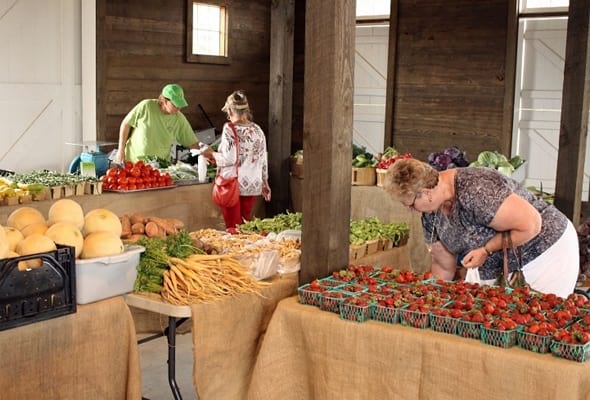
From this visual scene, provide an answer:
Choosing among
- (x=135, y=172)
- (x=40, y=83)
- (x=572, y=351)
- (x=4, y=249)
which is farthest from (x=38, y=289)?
(x=40, y=83)

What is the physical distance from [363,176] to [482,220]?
3752mm

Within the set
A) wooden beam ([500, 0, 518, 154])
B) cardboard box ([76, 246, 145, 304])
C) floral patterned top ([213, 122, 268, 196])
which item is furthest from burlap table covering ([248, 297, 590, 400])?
wooden beam ([500, 0, 518, 154])

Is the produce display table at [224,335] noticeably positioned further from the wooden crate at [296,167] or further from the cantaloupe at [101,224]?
the wooden crate at [296,167]

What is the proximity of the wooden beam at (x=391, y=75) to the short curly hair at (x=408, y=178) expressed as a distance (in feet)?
24.9

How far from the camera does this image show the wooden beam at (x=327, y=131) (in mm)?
3812

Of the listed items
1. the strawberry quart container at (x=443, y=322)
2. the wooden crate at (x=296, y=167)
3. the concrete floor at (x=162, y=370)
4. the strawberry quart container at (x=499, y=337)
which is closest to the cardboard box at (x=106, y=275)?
the strawberry quart container at (x=443, y=322)

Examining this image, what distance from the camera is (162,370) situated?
5336 millimetres

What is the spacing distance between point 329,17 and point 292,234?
1557 mm

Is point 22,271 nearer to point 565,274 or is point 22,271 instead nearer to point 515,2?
point 565,274

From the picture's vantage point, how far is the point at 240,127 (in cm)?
685

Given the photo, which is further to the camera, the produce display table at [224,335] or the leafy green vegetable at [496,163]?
the leafy green vegetable at [496,163]

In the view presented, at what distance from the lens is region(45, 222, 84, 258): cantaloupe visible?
135 inches

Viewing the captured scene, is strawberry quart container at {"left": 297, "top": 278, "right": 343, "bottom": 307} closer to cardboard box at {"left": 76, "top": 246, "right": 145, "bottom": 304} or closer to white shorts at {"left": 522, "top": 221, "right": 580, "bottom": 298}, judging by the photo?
cardboard box at {"left": 76, "top": 246, "right": 145, "bottom": 304}

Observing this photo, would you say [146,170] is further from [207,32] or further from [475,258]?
[207,32]
